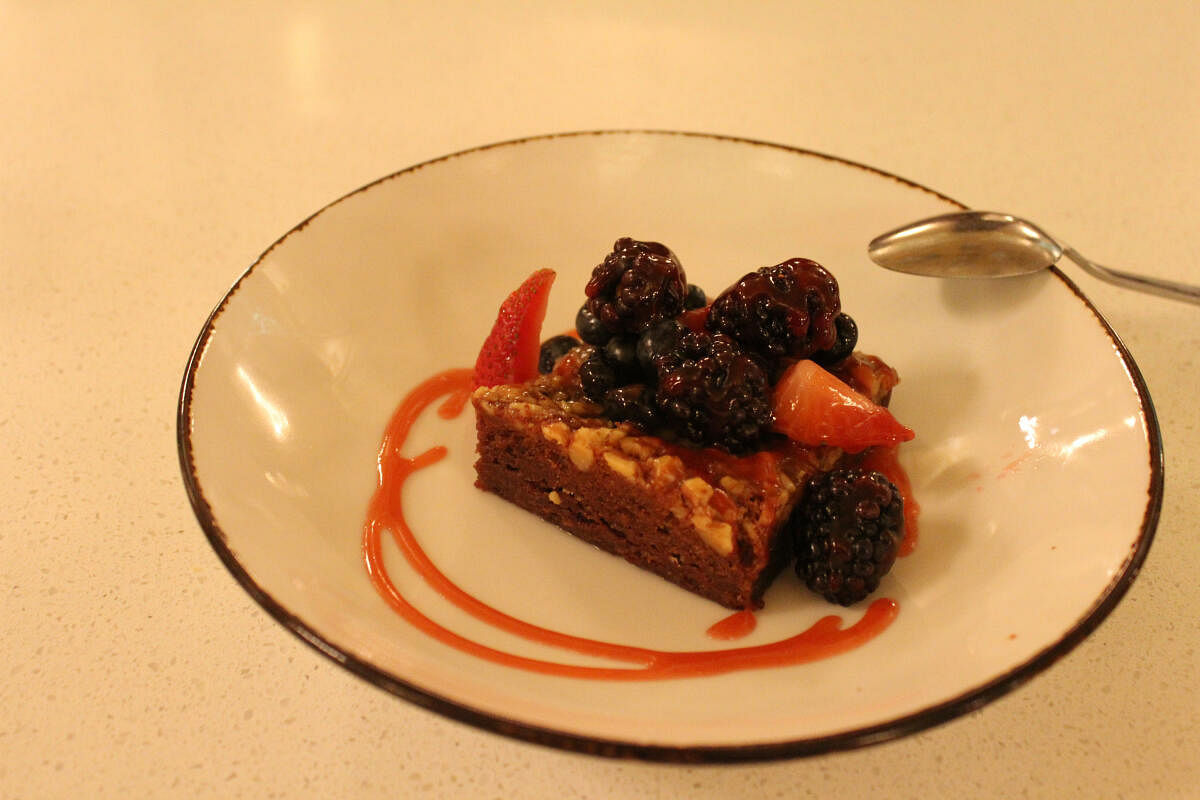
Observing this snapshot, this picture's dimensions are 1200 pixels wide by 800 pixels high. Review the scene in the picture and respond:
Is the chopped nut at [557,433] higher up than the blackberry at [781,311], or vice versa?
the blackberry at [781,311]

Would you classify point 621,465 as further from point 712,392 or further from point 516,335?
point 516,335

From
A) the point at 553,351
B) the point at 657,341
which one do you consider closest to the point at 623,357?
the point at 657,341

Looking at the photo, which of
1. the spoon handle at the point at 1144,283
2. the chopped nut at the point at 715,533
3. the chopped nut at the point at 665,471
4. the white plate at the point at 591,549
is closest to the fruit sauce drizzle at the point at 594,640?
the white plate at the point at 591,549

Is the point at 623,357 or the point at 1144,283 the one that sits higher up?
the point at 1144,283

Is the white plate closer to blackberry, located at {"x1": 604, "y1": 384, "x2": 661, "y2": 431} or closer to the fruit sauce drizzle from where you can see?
the fruit sauce drizzle

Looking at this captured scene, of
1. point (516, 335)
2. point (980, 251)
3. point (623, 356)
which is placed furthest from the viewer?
point (980, 251)

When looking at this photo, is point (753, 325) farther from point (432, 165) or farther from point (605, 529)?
point (432, 165)

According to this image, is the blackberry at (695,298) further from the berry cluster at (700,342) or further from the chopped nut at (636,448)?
the chopped nut at (636,448)

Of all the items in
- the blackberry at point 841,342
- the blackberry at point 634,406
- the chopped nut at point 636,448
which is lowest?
the chopped nut at point 636,448

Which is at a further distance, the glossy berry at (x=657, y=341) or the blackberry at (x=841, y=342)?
the blackberry at (x=841, y=342)
